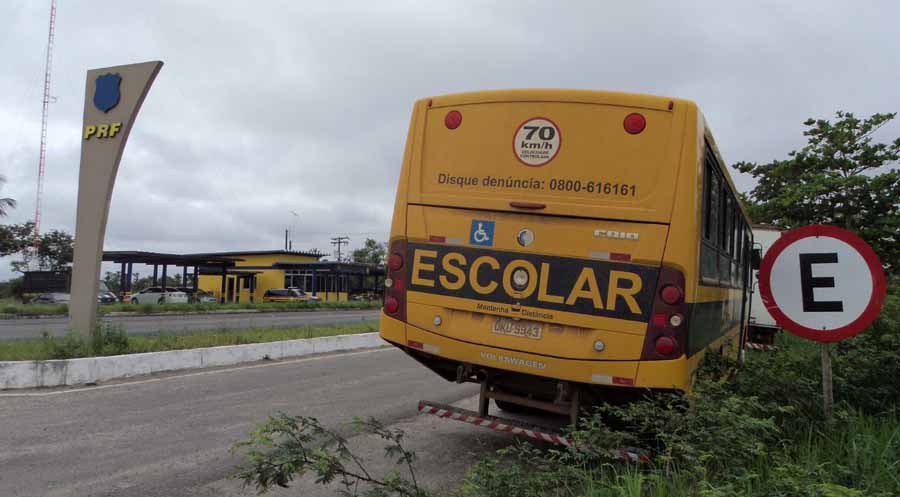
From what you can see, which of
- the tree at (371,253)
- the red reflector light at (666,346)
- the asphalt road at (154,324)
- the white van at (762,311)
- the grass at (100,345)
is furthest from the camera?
the tree at (371,253)

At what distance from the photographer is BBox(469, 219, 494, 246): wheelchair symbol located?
5617mm

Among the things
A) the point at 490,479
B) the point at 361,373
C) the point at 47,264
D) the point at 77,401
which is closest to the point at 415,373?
the point at 361,373

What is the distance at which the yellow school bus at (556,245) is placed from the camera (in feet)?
16.5

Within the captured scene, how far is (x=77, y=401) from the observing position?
800cm

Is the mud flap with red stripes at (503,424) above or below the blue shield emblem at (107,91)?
below

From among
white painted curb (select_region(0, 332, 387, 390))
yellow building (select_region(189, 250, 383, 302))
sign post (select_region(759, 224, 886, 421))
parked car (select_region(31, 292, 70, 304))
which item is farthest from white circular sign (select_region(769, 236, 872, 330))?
yellow building (select_region(189, 250, 383, 302))

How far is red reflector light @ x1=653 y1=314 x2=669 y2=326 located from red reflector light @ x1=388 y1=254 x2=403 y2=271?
2.29m

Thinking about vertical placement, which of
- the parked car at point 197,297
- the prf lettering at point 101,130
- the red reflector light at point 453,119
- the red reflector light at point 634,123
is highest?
the prf lettering at point 101,130

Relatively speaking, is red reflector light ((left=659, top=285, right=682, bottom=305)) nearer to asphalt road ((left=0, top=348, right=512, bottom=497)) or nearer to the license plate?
the license plate

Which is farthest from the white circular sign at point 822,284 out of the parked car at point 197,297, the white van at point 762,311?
the parked car at point 197,297

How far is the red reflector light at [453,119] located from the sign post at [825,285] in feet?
9.40

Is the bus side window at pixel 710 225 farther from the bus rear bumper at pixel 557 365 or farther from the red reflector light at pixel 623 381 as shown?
the red reflector light at pixel 623 381

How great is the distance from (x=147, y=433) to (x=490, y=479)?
4340 millimetres

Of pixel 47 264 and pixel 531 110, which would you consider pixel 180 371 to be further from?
pixel 47 264
